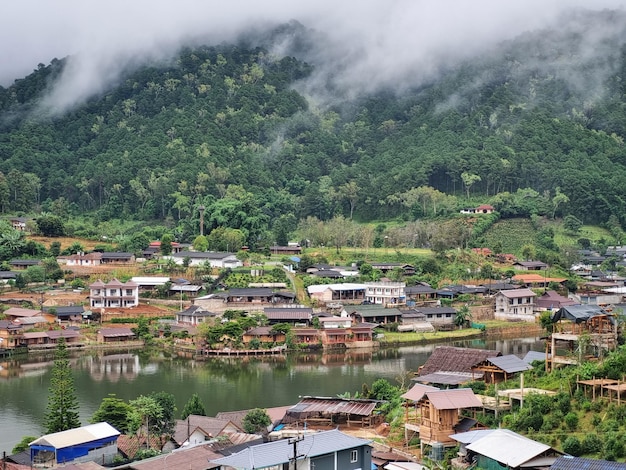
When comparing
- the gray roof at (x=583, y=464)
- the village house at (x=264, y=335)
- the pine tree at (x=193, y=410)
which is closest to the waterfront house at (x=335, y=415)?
the pine tree at (x=193, y=410)

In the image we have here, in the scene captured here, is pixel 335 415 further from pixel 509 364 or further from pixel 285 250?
pixel 285 250

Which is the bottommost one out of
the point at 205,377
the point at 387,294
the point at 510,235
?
the point at 205,377

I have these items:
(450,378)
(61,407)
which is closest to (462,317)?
(450,378)

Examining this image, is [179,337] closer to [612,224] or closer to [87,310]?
[87,310]

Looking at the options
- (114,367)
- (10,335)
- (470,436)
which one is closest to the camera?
(470,436)

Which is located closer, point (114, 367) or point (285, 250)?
point (114, 367)

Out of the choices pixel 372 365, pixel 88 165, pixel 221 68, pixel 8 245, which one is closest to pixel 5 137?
pixel 88 165

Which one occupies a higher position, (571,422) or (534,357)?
(534,357)

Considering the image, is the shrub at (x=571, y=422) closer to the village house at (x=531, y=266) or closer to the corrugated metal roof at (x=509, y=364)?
the corrugated metal roof at (x=509, y=364)
